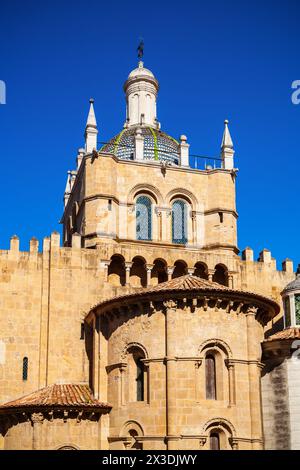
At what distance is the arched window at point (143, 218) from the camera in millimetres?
44562

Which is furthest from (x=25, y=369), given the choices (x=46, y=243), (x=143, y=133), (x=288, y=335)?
(x=143, y=133)

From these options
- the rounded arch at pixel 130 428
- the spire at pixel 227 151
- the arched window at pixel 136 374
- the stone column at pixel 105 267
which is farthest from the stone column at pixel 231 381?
the spire at pixel 227 151

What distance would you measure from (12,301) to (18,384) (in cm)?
397

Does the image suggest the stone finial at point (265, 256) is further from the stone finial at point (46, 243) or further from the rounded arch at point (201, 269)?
the stone finial at point (46, 243)

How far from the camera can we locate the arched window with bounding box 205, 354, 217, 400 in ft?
109

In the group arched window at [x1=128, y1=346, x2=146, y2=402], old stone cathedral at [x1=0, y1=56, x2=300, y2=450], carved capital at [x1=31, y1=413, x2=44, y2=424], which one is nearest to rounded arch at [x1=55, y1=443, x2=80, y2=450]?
old stone cathedral at [x1=0, y1=56, x2=300, y2=450]

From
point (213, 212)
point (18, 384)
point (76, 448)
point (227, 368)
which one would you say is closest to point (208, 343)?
point (227, 368)

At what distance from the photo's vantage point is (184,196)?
1801 inches

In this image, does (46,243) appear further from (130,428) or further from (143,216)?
(130,428)

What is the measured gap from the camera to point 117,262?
41656 millimetres

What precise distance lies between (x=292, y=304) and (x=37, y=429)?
41.7ft

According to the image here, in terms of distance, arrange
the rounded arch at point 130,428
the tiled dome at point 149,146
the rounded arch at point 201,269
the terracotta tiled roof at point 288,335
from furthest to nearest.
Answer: the tiled dome at point 149,146
the rounded arch at point 201,269
the terracotta tiled roof at point 288,335
the rounded arch at point 130,428

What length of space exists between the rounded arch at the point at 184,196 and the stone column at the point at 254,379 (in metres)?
12.0

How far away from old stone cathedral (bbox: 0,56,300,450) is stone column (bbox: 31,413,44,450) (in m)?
0.06
